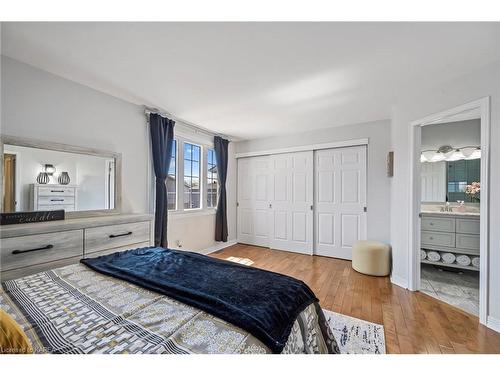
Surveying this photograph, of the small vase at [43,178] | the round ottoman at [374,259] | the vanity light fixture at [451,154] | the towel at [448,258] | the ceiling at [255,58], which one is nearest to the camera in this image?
the ceiling at [255,58]

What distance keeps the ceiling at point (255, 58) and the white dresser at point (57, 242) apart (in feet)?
4.67

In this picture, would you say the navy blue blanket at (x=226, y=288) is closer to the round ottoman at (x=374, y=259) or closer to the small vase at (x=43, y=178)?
the small vase at (x=43, y=178)

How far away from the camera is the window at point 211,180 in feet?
13.5

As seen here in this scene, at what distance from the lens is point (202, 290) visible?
105 cm

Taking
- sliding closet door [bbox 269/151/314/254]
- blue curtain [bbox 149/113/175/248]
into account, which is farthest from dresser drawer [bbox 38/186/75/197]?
sliding closet door [bbox 269/151/314/254]

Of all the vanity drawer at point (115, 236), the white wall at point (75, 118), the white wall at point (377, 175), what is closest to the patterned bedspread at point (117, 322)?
the vanity drawer at point (115, 236)

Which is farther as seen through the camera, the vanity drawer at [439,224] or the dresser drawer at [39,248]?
Result: the vanity drawer at [439,224]

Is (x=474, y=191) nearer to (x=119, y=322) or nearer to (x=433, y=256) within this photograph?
(x=433, y=256)

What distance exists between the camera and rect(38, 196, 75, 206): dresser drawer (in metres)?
1.92

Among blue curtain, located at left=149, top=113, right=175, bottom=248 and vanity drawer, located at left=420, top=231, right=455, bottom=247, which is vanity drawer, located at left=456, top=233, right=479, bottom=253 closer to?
vanity drawer, located at left=420, top=231, right=455, bottom=247

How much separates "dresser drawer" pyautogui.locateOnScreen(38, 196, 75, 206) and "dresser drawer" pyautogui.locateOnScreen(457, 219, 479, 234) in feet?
16.4

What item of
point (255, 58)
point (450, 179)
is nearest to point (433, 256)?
point (450, 179)

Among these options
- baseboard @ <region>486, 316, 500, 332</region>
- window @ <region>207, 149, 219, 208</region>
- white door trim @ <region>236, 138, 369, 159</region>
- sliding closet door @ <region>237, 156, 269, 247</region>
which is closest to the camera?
baseboard @ <region>486, 316, 500, 332</region>
